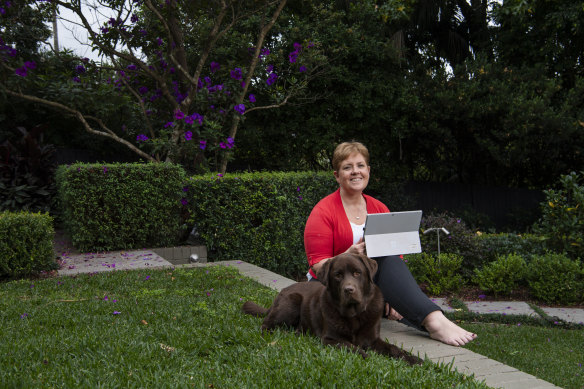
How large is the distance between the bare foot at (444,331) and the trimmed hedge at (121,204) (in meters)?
5.50

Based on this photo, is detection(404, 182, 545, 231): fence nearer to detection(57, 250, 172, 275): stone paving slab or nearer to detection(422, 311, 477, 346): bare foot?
detection(57, 250, 172, 275): stone paving slab

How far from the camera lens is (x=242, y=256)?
8.23 metres

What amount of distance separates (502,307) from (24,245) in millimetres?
6412

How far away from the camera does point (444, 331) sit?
3.33 m

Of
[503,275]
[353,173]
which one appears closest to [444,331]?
[353,173]

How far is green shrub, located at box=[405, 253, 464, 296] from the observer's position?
24.0 ft

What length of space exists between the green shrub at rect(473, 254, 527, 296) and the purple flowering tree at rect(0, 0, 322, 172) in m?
5.49

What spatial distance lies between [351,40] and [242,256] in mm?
7332

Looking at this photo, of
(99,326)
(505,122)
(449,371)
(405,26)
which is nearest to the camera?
(449,371)

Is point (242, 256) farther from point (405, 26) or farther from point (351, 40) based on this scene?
point (405, 26)

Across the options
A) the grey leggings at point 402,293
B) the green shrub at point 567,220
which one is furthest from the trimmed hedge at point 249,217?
the grey leggings at point 402,293

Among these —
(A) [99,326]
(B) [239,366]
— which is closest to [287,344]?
(B) [239,366]

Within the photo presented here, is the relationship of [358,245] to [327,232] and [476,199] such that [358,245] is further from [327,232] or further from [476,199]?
[476,199]

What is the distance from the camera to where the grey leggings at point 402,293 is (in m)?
3.43
